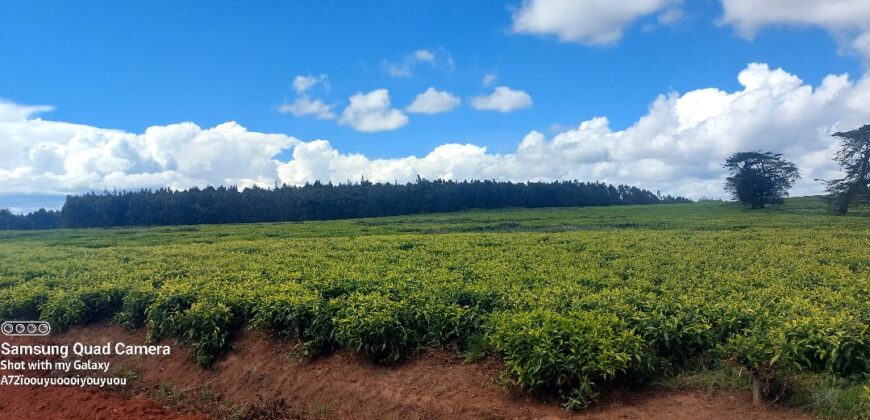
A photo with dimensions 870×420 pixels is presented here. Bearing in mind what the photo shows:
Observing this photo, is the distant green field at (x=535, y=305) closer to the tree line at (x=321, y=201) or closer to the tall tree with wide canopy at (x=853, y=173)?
the tall tree with wide canopy at (x=853, y=173)

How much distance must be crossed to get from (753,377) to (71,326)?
1143 cm

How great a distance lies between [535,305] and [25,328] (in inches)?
395

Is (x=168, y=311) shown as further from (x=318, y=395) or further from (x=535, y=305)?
(x=535, y=305)

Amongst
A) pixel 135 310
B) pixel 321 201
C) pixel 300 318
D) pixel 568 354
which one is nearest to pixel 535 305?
pixel 568 354

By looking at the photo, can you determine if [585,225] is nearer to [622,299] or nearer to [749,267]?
[749,267]

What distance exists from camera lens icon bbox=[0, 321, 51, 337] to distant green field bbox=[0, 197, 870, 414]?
25cm

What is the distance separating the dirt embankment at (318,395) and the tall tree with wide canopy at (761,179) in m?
45.3

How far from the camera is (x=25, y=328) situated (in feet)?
35.3

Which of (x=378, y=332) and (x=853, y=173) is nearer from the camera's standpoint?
(x=378, y=332)

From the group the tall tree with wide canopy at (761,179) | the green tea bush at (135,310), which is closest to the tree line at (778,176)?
the tall tree with wide canopy at (761,179)

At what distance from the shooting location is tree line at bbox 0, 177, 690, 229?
6488 centimetres

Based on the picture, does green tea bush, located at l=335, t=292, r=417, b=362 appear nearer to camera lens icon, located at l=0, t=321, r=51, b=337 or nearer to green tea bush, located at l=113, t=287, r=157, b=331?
green tea bush, located at l=113, t=287, r=157, b=331

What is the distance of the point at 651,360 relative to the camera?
642cm

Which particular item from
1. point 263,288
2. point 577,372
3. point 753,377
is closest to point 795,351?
point 753,377
